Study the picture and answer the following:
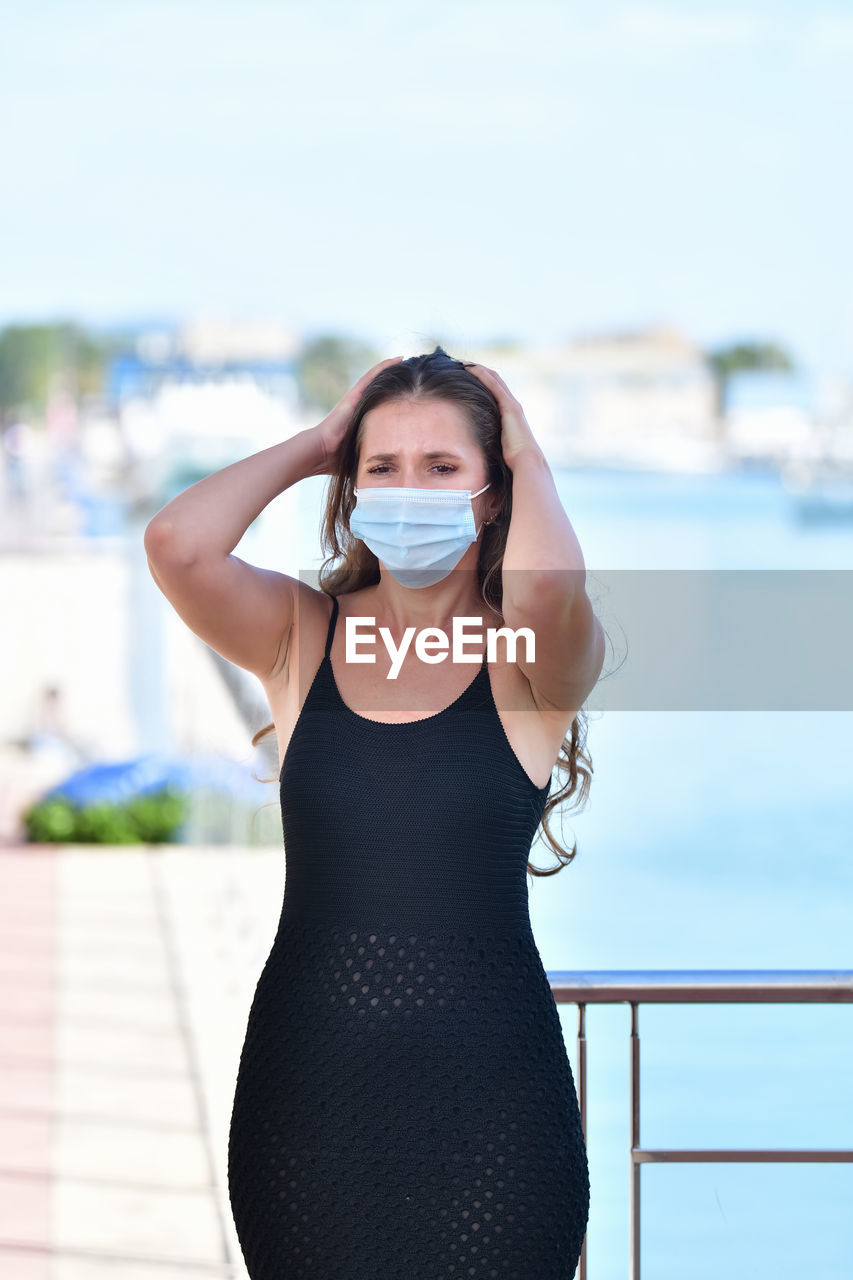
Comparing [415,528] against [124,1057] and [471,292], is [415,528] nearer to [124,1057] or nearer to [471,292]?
[124,1057]

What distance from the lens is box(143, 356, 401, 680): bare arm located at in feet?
4.34

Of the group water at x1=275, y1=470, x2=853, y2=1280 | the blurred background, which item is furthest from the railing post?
the blurred background

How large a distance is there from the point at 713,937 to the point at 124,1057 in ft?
19.5

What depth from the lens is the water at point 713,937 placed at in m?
3.94

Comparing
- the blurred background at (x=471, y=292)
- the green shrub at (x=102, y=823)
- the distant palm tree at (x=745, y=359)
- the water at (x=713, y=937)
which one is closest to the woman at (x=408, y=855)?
the water at (x=713, y=937)

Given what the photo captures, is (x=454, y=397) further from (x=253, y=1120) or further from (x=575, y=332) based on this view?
(x=575, y=332)

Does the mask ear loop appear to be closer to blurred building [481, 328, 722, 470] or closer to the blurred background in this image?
the blurred background

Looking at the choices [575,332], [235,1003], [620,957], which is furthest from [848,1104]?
[575,332]

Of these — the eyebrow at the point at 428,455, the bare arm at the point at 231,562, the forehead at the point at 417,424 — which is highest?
the forehead at the point at 417,424

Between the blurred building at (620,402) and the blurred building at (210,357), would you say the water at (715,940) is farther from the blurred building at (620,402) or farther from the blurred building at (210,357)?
the blurred building at (210,357)

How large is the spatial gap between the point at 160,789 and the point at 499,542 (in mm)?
8645

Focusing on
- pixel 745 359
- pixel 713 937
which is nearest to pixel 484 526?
pixel 713 937

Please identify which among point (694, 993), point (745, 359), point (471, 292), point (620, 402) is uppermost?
point (471, 292)

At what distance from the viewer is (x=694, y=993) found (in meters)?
1.69
